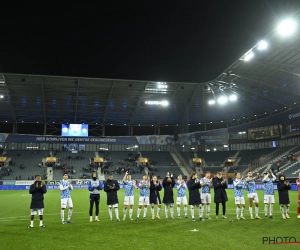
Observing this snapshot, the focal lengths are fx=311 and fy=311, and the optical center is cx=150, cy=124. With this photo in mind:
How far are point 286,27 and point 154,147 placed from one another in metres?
43.7

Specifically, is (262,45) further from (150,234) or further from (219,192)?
(150,234)

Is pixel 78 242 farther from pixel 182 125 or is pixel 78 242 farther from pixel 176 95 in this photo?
pixel 182 125

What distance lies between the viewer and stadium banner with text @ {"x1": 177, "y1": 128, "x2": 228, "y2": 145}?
2376 inches

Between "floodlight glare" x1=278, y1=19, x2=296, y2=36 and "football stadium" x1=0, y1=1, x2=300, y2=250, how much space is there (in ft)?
0.30

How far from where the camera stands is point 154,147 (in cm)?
6794

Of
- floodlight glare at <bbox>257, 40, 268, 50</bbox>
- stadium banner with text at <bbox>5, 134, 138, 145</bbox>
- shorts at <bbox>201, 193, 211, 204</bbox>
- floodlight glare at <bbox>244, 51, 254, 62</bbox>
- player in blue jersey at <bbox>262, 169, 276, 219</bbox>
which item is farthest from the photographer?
stadium banner with text at <bbox>5, 134, 138, 145</bbox>

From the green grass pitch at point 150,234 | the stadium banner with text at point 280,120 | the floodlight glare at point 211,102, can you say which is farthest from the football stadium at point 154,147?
the floodlight glare at point 211,102

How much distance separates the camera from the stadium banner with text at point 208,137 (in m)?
60.3

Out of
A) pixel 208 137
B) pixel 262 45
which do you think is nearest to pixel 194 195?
pixel 262 45

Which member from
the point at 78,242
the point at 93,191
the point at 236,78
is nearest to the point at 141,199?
the point at 93,191

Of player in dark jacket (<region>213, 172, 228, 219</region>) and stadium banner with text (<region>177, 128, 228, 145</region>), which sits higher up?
stadium banner with text (<region>177, 128, 228, 145</region>)

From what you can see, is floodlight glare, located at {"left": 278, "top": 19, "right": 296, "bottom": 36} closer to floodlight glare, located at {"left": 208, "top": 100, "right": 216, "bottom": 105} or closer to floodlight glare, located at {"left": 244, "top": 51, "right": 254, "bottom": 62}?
floodlight glare, located at {"left": 244, "top": 51, "right": 254, "bottom": 62}

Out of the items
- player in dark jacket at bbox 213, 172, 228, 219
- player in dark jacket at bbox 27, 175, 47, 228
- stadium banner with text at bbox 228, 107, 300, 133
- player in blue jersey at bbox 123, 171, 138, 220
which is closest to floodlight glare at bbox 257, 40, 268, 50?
stadium banner with text at bbox 228, 107, 300, 133

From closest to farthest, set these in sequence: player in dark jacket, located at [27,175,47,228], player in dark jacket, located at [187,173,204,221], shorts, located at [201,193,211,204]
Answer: player in dark jacket, located at [27,175,47,228], player in dark jacket, located at [187,173,204,221], shorts, located at [201,193,211,204]
